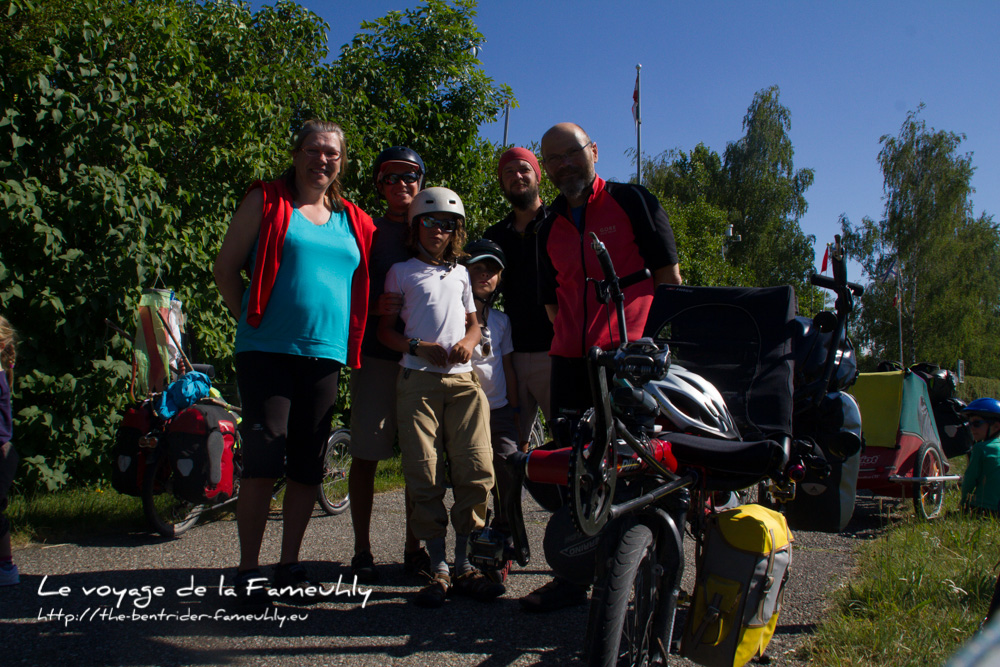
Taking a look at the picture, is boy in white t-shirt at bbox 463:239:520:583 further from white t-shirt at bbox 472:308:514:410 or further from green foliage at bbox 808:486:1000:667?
green foliage at bbox 808:486:1000:667

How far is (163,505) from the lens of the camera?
459 cm

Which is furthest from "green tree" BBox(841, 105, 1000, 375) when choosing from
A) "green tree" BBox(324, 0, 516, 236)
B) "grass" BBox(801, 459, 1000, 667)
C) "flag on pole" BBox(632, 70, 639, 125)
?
"grass" BBox(801, 459, 1000, 667)

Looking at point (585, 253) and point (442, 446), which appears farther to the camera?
point (442, 446)

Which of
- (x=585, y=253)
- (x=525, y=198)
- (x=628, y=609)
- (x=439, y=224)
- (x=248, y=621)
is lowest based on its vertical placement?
(x=248, y=621)

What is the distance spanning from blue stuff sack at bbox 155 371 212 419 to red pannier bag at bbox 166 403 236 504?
0.08 metres

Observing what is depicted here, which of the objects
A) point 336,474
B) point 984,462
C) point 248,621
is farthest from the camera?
point 336,474

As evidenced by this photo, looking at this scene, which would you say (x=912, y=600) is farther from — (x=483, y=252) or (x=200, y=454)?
(x=200, y=454)

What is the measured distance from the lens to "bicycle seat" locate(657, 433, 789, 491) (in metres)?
2.35

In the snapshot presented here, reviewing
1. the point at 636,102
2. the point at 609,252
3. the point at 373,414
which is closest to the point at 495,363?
the point at 373,414

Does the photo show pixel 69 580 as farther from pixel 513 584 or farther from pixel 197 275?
pixel 197 275

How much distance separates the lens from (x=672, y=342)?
10.2ft

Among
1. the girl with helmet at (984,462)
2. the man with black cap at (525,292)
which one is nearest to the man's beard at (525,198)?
the man with black cap at (525,292)

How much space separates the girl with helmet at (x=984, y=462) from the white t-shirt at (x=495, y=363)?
3660 millimetres

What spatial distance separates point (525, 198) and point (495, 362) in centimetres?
92
